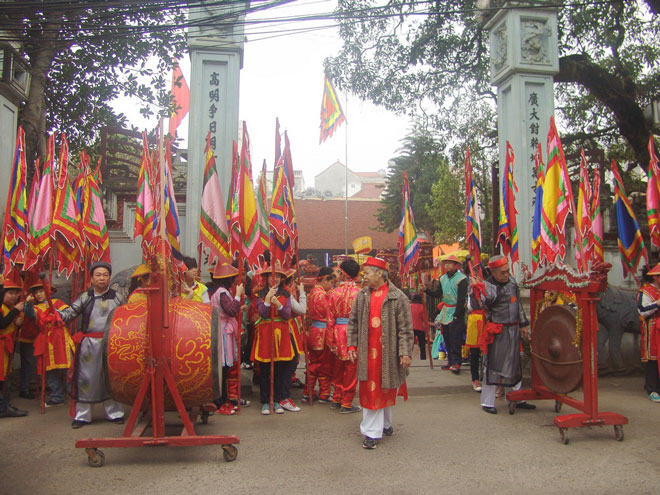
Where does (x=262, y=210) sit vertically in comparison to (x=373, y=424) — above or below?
above

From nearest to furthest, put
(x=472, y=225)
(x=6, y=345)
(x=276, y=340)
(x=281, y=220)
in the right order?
(x=6, y=345) < (x=276, y=340) < (x=281, y=220) < (x=472, y=225)

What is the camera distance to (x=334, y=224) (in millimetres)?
33531

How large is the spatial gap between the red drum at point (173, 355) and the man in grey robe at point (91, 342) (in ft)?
3.33

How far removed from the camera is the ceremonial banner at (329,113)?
60.3 feet

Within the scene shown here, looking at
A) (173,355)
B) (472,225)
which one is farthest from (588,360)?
(173,355)

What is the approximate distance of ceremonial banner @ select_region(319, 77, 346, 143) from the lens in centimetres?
1838

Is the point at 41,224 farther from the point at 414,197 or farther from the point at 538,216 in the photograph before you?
the point at 414,197

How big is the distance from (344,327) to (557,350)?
7.28 ft

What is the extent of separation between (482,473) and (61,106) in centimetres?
939

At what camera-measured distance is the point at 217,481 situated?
4.04m

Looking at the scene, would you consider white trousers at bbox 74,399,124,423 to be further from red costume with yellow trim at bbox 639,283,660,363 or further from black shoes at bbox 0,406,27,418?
red costume with yellow trim at bbox 639,283,660,363

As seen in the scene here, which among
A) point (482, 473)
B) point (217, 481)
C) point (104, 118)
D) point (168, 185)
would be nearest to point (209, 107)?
point (104, 118)

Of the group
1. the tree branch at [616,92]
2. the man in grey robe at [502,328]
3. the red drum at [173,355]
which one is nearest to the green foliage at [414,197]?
the tree branch at [616,92]

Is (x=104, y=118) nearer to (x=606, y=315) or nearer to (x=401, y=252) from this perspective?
(x=401, y=252)
